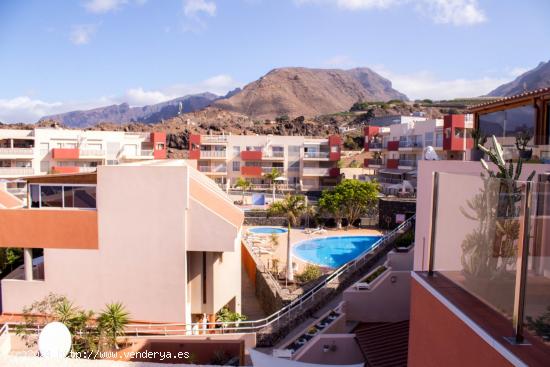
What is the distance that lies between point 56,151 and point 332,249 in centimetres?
3156

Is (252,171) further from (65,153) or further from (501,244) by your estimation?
(501,244)

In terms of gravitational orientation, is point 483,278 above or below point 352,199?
above

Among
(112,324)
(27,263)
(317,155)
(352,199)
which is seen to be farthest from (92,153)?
(112,324)

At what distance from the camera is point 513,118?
455 inches

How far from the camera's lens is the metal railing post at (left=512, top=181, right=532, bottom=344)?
3703mm

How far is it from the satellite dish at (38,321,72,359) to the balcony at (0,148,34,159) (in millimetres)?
40699

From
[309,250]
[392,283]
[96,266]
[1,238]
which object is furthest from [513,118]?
[309,250]

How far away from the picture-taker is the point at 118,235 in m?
11.8

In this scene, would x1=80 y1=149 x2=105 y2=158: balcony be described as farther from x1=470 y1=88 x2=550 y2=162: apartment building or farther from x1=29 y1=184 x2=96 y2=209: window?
x1=470 y1=88 x2=550 y2=162: apartment building

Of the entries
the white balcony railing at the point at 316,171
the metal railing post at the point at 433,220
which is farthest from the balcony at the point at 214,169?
the metal railing post at the point at 433,220

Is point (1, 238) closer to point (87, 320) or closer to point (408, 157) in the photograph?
point (87, 320)

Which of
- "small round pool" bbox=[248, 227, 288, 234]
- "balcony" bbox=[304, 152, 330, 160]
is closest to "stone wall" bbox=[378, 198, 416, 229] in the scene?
"small round pool" bbox=[248, 227, 288, 234]

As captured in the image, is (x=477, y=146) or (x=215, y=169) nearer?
(x=477, y=146)

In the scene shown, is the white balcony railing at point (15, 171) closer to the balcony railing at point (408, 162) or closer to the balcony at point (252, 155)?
the balcony at point (252, 155)
